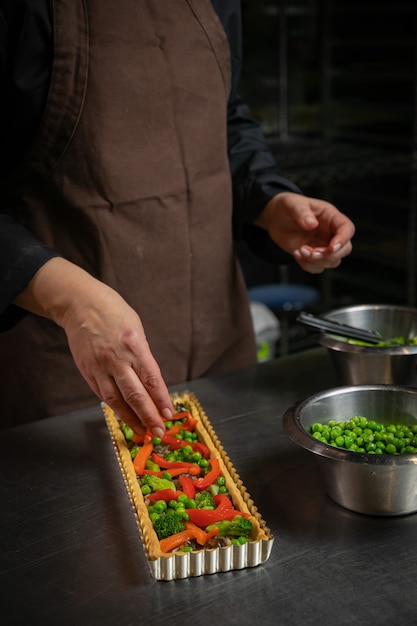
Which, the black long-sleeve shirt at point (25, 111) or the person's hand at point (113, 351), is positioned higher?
the black long-sleeve shirt at point (25, 111)

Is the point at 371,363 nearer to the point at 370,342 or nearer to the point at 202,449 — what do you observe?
the point at 370,342

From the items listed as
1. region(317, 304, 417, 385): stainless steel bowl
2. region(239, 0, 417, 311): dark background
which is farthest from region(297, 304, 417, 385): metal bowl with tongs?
region(239, 0, 417, 311): dark background

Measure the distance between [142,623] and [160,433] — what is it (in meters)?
0.29

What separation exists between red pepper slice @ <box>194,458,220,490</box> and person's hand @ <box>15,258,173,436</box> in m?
0.09

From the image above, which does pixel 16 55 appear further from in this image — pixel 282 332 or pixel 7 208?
pixel 282 332

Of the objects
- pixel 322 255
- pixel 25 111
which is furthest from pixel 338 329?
pixel 25 111

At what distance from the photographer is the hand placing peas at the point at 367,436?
1.15 metres

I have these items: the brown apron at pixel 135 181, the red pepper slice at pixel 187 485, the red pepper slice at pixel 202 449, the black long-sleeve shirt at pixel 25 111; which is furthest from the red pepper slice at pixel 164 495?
the brown apron at pixel 135 181

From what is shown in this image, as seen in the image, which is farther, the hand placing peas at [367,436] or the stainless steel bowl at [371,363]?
the stainless steel bowl at [371,363]

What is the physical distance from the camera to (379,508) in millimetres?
1117

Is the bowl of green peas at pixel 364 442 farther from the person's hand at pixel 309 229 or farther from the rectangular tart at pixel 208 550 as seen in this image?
the person's hand at pixel 309 229

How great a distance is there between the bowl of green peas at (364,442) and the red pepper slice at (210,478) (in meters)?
0.12

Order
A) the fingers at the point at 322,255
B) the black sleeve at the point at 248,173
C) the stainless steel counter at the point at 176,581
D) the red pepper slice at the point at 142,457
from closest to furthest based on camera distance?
the stainless steel counter at the point at 176,581 < the red pepper slice at the point at 142,457 < the fingers at the point at 322,255 < the black sleeve at the point at 248,173

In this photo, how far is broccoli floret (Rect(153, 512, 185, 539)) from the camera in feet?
3.37
